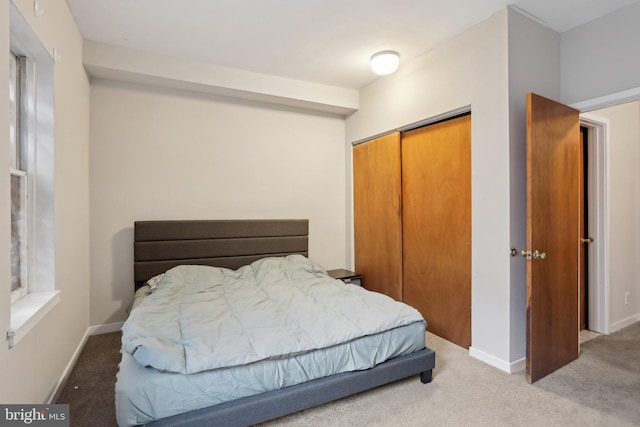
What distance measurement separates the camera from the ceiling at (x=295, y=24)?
94.0 inches

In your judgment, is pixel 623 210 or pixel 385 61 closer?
pixel 385 61

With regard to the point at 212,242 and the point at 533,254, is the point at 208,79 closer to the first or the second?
the point at 212,242

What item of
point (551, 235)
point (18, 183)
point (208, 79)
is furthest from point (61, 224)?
point (551, 235)

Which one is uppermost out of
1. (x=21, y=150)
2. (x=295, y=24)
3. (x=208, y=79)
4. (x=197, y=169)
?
(x=295, y=24)

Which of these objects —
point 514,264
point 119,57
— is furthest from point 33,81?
point 514,264

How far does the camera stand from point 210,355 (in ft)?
5.41

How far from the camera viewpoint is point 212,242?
3496 mm

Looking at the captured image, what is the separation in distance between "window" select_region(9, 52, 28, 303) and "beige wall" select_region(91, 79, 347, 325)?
1.26 metres

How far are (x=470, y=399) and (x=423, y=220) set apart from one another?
162cm

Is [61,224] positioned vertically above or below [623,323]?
above

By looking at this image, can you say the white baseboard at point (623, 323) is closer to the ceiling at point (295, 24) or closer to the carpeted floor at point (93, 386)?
the ceiling at point (295, 24)

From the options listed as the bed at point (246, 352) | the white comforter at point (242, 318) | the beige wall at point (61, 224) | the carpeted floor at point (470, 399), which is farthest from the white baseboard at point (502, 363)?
the beige wall at point (61, 224)

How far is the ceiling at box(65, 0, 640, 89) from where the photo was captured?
2.39 m

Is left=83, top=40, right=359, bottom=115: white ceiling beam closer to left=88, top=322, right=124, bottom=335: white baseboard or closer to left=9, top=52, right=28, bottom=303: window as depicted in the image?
left=9, top=52, right=28, bottom=303: window
